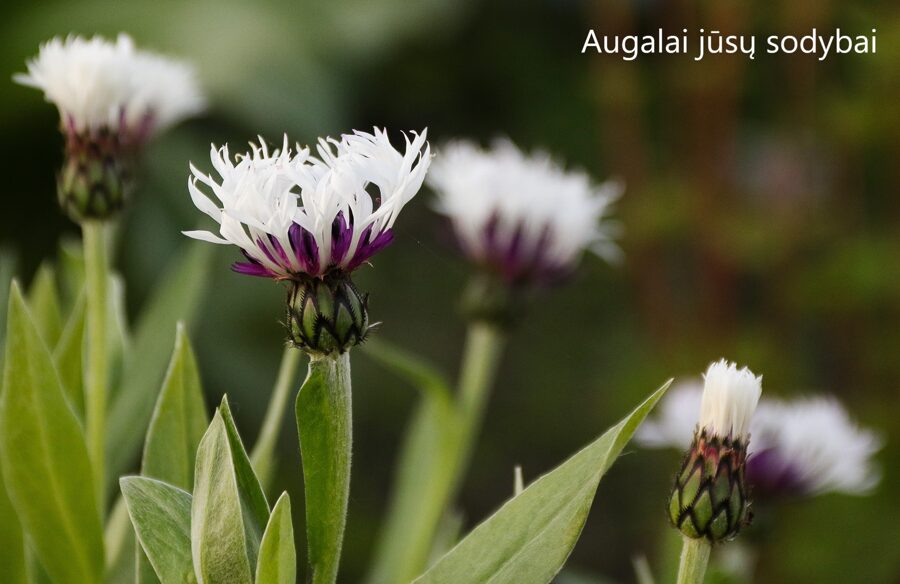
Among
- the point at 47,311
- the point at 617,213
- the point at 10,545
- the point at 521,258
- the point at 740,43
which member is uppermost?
the point at 740,43

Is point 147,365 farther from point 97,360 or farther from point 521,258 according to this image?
point 521,258

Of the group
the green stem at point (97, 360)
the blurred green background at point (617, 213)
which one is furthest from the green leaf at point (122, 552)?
the blurred green background at point (617, 213)

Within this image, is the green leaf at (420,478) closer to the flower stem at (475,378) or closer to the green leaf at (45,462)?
the flower stem at (475,378)

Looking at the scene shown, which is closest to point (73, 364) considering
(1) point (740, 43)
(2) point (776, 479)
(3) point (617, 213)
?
(2) point (776, 479)

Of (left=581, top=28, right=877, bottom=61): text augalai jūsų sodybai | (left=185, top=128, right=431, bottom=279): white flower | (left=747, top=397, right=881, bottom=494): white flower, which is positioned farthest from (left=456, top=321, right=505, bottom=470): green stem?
(left=581, top=28, right=877, bottom=61): text augalai jūsų sodybai

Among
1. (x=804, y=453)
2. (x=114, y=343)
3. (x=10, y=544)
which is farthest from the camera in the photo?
(x=804, y=453)

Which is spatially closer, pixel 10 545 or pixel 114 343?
pixel 10 545

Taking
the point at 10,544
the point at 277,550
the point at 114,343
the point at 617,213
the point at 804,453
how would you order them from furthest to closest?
1. the point at 617,213
2. the point at 804,453
3. the point at 114,343
4. the point at 10,544
5. the point at 277,550
